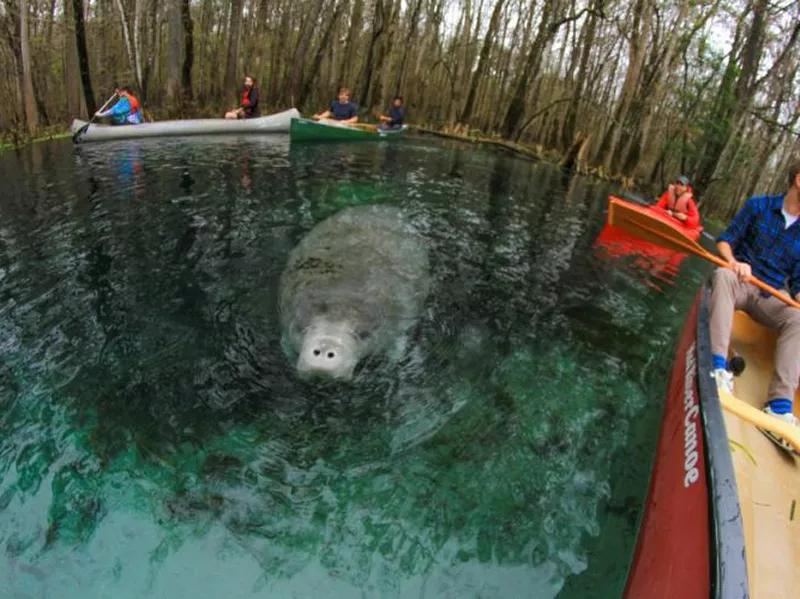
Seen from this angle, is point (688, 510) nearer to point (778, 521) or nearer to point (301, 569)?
point (778, 521)

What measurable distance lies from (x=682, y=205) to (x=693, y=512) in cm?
909

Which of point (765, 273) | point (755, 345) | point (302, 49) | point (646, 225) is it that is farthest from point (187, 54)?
point (755, 345)

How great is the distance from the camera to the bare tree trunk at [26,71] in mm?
13242

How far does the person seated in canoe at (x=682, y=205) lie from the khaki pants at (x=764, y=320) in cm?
603

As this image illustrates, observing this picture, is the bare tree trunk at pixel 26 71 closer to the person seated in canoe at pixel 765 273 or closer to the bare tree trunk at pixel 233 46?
the bare tree trunk at pixel 233 46

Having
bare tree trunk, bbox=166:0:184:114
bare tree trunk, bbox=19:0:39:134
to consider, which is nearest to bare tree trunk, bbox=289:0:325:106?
bare tree trunk, bbox=166:0:184:114

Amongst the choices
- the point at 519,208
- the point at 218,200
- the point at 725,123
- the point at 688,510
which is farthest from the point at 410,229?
the point at 725,123

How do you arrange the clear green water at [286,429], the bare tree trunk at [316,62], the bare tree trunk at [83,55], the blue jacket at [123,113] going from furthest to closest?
the bare tree trunk at [316,62], the bare tree trunk at [83,55], the blue jacket at [123,113], the clear green water at [286,429]

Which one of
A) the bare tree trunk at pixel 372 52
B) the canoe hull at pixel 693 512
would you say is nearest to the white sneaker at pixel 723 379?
the canoe hull at pixel 693 512

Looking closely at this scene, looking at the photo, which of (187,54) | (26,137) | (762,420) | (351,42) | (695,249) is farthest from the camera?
(351,42)

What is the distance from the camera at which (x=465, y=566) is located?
9.20 ft

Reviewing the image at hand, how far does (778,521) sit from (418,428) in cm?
204

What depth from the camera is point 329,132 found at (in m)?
16.0

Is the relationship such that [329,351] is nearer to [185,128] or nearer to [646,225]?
[646,225]
